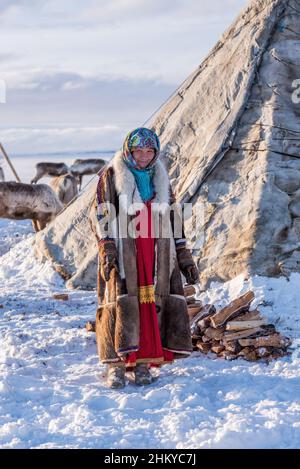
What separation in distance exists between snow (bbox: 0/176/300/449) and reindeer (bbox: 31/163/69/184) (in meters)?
16.2

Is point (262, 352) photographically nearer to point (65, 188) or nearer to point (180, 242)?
point (180, 242)

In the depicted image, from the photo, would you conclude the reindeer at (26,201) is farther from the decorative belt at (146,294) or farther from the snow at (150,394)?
the decorative belt at (146,294)

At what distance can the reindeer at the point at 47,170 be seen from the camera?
22.7 meters

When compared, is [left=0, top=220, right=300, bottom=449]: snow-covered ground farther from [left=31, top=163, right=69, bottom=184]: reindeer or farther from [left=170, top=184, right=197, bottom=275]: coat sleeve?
[left=31, top=163, right=69, bottom=184]: reindeer

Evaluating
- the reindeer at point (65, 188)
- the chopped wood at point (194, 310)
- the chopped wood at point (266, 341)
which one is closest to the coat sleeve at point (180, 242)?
the chopped wood at point (266, 341)

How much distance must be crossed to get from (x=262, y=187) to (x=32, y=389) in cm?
318

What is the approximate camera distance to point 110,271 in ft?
15.7

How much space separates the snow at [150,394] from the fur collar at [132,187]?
119 cm

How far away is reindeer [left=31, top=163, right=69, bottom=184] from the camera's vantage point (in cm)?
2267

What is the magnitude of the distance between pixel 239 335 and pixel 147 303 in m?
1.00

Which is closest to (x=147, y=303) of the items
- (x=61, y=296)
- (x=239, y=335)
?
(x=239, y=335)

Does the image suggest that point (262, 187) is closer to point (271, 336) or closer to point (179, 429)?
point (271, 336)

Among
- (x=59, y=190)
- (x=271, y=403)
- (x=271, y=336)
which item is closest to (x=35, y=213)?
(x=59, y=190)

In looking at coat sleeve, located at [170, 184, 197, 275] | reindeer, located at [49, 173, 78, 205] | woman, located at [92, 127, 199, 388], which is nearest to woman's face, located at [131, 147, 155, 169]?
woman, located at [92, 127, 199, 388]
